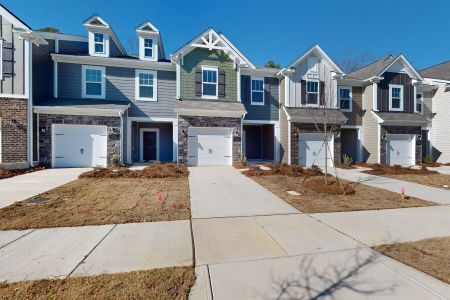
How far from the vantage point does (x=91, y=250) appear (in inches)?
132

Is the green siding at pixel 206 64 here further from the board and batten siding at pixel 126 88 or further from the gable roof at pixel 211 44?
the board and batten siding at pixel 126 88

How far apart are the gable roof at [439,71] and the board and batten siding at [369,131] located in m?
7.30

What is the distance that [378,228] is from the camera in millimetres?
4352

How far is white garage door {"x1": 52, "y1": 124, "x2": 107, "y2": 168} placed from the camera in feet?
38.7

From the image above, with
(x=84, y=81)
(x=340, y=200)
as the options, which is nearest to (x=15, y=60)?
(x=84, y=81)

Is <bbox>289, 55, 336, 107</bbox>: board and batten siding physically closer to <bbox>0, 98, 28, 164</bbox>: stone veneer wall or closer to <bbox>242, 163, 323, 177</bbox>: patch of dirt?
<bbox>242, 163, 323, 177</bbox>: patch of dirt

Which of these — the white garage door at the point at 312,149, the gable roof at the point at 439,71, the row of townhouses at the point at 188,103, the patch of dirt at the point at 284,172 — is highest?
the gable roof at the point at 439,71

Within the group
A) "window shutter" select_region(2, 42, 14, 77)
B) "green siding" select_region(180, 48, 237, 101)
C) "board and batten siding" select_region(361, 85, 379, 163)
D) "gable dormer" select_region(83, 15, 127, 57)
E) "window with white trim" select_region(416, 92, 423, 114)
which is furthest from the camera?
"window with white trim" select_region(416, 92, 423, 114)

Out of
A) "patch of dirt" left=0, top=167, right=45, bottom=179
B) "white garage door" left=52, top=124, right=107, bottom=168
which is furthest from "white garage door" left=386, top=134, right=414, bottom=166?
"patch of dirt" left=0, top=167, right=45, bottom=179

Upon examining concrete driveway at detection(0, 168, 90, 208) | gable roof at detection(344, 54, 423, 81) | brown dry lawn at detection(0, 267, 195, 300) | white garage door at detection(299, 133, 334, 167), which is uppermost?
gable roof at detection(344, 54, 423, 81)

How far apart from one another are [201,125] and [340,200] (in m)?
8.42

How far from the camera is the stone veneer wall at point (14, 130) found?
1066 centimetres

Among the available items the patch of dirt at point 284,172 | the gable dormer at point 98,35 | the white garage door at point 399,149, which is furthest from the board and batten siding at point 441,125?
the gable dormer at point 98,35

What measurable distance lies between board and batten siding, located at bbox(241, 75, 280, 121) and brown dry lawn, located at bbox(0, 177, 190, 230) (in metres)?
8.60
